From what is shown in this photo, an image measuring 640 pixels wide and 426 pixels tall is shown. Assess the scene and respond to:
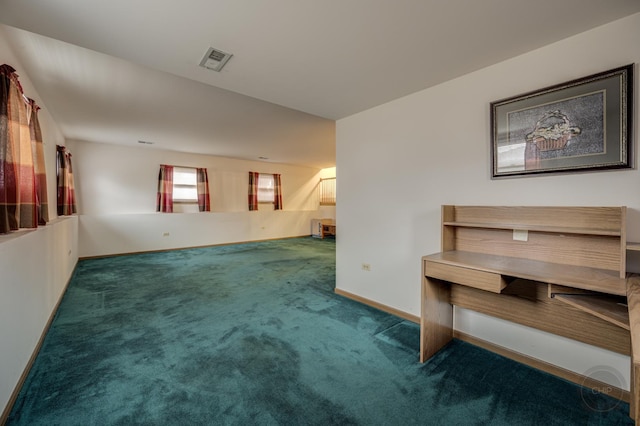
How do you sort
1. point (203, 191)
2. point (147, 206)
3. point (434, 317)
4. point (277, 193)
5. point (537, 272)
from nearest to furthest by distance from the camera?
point (537, 272) < point (434, 317) < point (147, 206) < point (203, 191) < point (277, 193)

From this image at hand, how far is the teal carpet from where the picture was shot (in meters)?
1.51

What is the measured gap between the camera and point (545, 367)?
1897 mm

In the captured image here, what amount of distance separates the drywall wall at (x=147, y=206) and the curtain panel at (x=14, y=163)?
14.2ft

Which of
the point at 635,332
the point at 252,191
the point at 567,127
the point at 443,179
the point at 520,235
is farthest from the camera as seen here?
the point at 252,191

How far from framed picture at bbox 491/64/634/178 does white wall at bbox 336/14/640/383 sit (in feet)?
0.23

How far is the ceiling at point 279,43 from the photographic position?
152 centimetres

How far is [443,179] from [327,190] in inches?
303

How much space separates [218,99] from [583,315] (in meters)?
3.97

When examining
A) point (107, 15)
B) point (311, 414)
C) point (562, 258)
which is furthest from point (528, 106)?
point (107, 15)

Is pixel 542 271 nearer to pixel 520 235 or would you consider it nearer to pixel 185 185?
pixel 520 235

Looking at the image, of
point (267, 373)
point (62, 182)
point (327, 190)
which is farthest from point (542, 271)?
point (327, 190)

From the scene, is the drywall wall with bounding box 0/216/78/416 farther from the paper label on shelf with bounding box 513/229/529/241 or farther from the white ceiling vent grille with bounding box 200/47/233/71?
the paper label on shelf with bounding box 513/229/529/241

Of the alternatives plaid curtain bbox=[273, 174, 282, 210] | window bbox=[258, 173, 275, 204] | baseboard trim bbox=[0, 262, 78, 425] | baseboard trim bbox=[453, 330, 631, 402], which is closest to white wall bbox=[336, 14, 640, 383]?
baseboard trim bbox=[453, 330, 631, 402]

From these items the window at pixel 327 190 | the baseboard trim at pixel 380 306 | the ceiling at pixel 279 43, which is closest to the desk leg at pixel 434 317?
the baseboard trim at pixel 380 306
